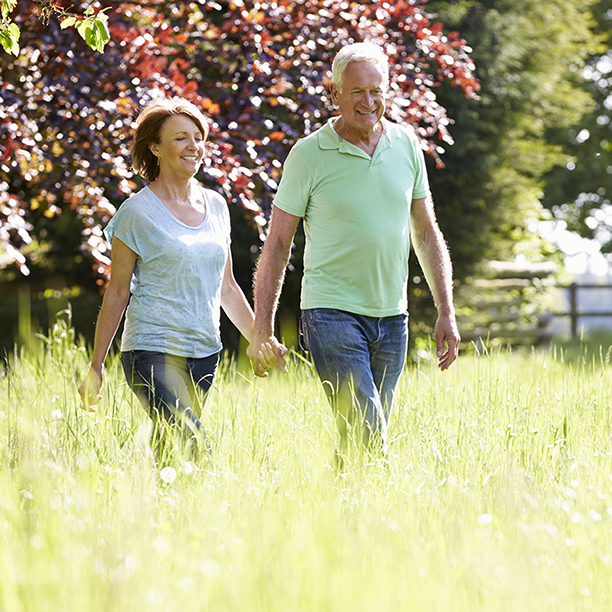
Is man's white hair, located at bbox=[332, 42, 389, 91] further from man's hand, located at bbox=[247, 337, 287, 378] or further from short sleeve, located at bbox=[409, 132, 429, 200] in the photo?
man's hand, located at bbox=[247, 337, 287, 378]

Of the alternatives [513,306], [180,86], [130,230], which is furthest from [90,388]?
[513,306]

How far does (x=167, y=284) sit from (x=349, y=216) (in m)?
0.71

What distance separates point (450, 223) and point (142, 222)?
22.6 feet

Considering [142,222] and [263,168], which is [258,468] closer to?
[142,222]

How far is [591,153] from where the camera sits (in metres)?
18.2

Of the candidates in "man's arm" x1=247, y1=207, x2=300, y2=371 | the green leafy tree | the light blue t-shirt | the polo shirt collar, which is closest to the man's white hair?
the polo shirt collar

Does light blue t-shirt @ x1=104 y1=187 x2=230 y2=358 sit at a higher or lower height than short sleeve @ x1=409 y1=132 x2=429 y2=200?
lower

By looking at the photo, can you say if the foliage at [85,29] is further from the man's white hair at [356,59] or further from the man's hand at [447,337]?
the man's hand at [447,337]

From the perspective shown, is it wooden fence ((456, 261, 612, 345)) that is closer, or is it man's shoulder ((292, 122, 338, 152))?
man's shoulder ((292, 122, 338, 152))

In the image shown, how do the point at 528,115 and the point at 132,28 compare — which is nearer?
the point at 132,28

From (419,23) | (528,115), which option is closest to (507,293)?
(528,115)

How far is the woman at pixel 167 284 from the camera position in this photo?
2.88 m

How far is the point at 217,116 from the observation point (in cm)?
518

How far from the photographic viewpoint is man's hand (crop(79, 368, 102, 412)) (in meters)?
2.88
